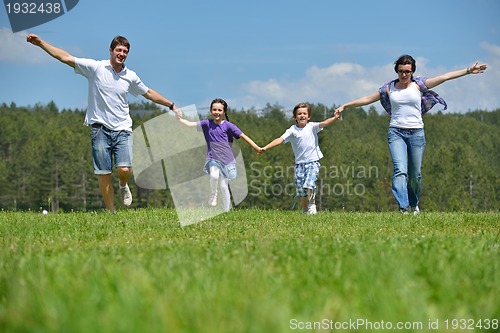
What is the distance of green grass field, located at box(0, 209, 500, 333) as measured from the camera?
2527mm

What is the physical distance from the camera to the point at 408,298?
3.13 m

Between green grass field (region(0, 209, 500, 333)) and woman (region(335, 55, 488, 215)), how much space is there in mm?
6407

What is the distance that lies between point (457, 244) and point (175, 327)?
3556 millimetres

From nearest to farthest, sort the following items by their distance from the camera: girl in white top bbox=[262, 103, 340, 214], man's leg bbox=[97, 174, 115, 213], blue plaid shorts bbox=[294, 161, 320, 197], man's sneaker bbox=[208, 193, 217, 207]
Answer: man's leg bbox=[97, 174, 115, 213] < man's sneaker bbox=[208, 193, 217, 207] < blue plaid shorts bbox=[294, 161, 320, 197] < girl in white top bbox=[262, 103, 340, 214]

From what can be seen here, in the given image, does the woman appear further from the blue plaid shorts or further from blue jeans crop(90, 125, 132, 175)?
blue jeans crop(90, 125, 132, 175)

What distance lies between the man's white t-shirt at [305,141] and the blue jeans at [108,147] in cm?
421

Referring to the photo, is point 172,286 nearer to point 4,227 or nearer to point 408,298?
point 408,298

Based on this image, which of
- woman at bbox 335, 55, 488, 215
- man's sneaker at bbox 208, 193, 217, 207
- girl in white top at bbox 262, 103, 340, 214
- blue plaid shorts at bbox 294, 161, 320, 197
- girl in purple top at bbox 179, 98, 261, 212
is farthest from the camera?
girl in white top at bbox 262, 103, 340, 214

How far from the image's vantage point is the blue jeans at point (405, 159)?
12.0m

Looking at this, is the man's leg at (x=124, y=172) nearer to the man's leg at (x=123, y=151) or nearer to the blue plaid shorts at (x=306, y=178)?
the man's leg at (x=123, y=151)

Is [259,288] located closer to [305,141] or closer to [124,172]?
[124,172]

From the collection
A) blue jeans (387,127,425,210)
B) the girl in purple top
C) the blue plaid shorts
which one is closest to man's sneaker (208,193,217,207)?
the girl in purple top

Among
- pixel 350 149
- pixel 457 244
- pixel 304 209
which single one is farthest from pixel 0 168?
pixel 457 244

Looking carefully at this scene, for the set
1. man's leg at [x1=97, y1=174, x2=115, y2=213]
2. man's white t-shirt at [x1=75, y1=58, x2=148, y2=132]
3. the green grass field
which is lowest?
the green grass field
